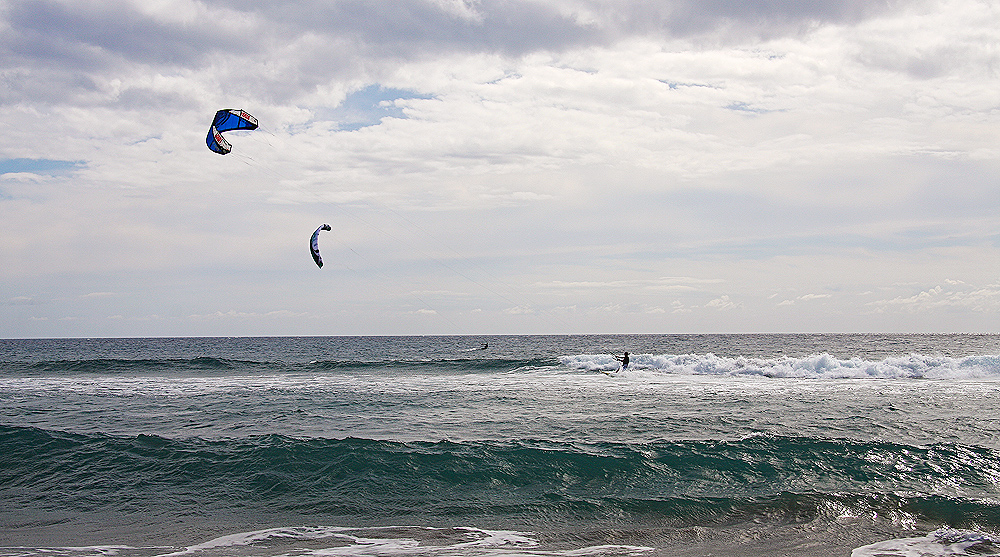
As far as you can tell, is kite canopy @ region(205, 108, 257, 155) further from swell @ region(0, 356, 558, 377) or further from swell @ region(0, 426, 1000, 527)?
swell @ region(0, 356, 558, 377)

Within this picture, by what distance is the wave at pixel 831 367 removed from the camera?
29734 millimetres

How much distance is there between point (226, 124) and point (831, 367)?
29422 millimetres

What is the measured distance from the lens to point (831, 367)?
31.8 meters

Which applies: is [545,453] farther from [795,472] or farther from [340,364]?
[340,364]

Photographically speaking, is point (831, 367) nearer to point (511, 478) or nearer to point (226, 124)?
point (511, 478)

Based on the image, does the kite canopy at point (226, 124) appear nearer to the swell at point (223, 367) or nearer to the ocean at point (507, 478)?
the ocean at point (507, 478)

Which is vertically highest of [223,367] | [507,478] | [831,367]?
[831,367]

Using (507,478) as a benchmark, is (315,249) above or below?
above

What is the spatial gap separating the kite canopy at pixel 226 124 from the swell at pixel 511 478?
763cm

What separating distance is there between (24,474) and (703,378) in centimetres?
2569

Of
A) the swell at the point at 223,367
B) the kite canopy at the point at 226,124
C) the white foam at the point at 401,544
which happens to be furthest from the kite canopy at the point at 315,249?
the swell at the point at 223,367

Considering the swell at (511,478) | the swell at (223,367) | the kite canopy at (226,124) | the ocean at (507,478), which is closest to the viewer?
the ocean at (507,478)

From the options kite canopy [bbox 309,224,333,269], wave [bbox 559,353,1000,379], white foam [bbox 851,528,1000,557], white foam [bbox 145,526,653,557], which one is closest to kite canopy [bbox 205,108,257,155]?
kite canopy [bbox 309,224,333,269]

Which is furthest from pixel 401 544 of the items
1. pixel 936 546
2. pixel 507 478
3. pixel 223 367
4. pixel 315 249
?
pixel 223 367
